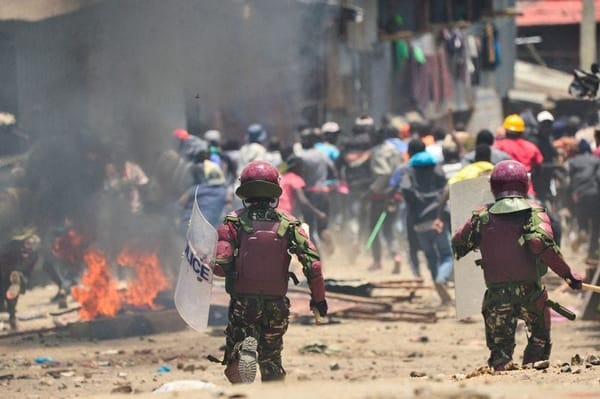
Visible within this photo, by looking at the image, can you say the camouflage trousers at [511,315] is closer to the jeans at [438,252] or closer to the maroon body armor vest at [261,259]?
the maroon body armor vest at [261,259]

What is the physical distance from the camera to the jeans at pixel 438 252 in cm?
1404

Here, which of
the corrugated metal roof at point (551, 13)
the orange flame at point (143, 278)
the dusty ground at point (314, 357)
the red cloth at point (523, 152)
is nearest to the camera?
the dusty ground at point (314, 357)

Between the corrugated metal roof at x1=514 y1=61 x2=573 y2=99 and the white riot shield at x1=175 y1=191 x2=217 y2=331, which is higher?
the corrugated metal roof at x1=514 y1=61 x2=573 y2=99

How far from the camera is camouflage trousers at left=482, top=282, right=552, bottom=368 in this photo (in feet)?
27.5

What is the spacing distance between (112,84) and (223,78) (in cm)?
305

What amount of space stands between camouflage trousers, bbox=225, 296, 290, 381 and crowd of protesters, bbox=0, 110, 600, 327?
4451mm

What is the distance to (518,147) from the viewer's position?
13.3 m

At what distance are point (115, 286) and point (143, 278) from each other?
0.39 m

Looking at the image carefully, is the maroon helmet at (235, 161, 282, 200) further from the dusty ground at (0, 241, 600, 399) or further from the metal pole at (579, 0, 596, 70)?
the metal pole at (579, 0, 596, 70)

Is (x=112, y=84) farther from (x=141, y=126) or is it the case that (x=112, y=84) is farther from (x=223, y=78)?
(x=223, y=78)

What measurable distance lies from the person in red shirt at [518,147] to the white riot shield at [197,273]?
5.82 m

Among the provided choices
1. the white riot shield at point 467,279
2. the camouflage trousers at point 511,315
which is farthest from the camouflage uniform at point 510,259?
the white riot shield at point 467,279

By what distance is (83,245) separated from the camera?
46.6ft

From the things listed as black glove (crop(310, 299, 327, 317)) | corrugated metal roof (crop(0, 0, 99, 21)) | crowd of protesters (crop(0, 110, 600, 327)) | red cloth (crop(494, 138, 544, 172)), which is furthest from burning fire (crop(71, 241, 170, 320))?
black glove (crop(310, 299, 327, 317))
